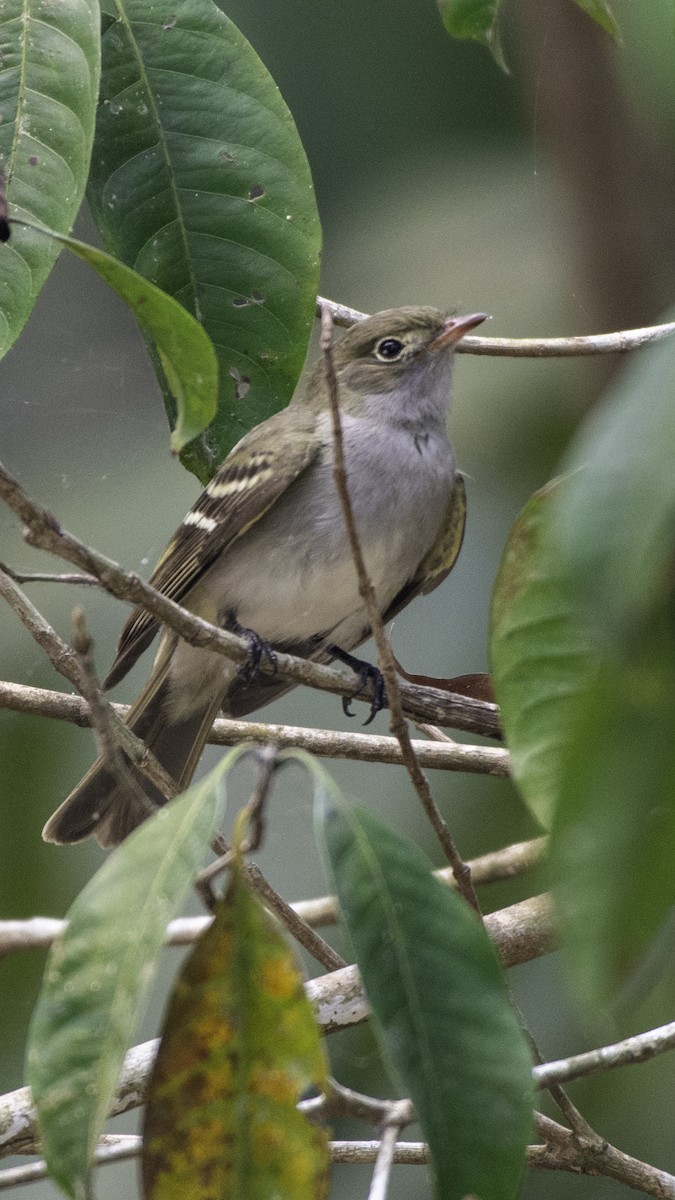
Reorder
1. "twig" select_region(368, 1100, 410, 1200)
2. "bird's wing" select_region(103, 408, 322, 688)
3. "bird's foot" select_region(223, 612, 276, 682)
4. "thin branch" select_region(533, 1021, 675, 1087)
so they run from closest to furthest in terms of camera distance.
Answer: "twig" select_region(368, 1100, 410, 1200)
"thin branch" select_region(533, 1021, 675, 1087)
"bird's foot" select_region(223, 612, 276, 682)
"bird's wing" select_region(103, 408, 322, 688)

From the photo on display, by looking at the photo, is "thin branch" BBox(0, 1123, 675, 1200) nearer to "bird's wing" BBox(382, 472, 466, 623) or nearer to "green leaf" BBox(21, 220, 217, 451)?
"green leaf" BBox(21, 220, 217, 451)

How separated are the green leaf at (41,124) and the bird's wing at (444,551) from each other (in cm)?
196

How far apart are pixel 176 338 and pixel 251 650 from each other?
1407 millimetres

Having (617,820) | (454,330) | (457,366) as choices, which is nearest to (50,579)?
(617,820)

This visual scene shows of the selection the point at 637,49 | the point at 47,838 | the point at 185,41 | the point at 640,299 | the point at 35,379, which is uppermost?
the point at 35,379

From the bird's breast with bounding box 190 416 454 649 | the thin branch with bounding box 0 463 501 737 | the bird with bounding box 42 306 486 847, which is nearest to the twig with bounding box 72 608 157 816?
the thin branch with bounding box 0 463 501 737

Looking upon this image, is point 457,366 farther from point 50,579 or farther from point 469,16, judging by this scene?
point 50,579

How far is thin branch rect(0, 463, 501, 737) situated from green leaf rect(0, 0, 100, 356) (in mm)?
274

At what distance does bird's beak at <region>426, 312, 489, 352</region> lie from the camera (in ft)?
11.9

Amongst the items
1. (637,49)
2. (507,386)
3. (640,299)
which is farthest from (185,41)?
(507,386)

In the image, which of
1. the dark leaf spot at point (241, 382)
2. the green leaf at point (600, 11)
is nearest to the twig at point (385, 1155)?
the dark leaf spot at point (241, 382)

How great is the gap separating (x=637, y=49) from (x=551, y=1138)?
1.78 m

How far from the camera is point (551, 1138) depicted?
2201 mm

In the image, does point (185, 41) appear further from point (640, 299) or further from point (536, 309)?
point (536, 309)
